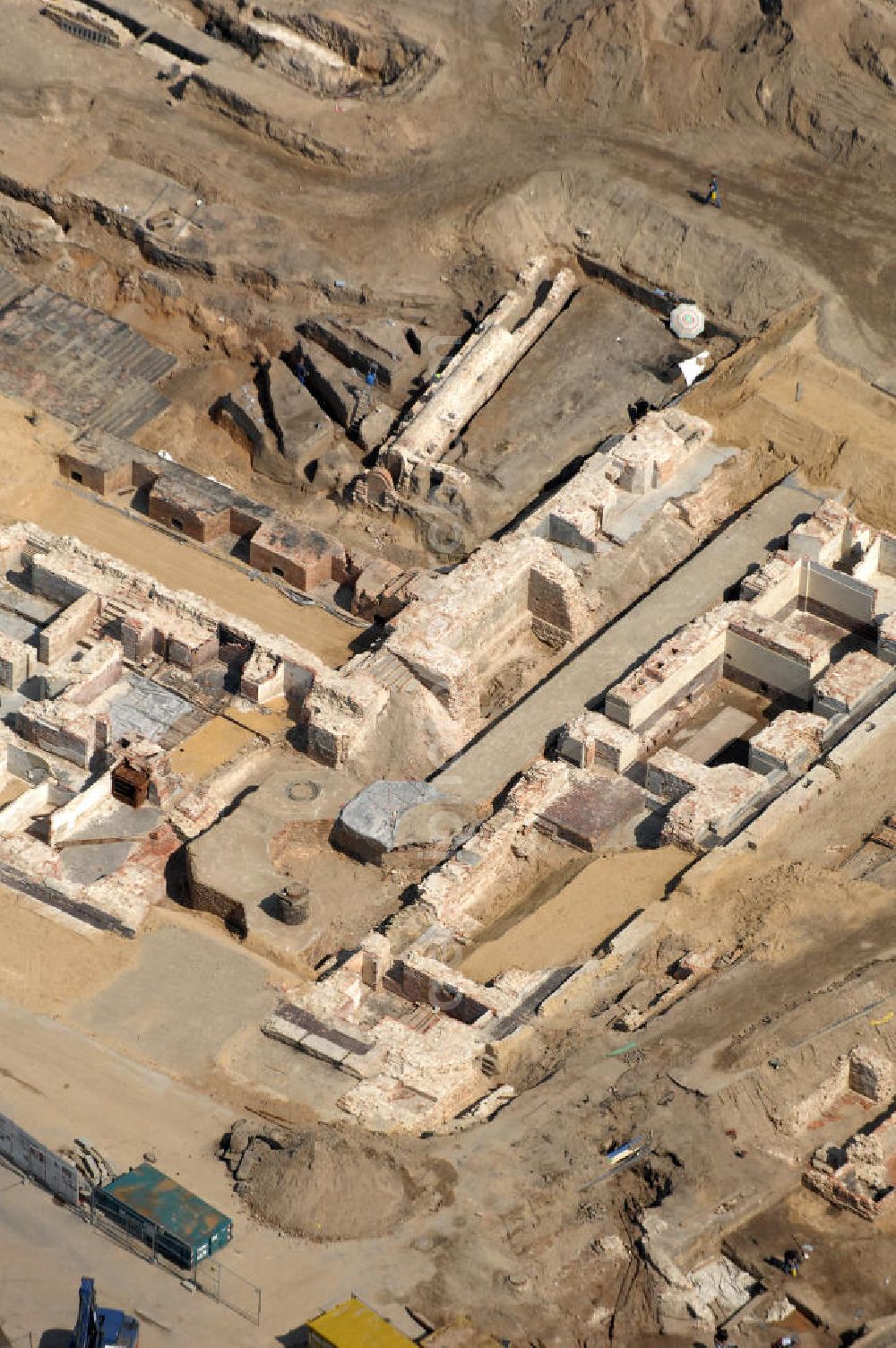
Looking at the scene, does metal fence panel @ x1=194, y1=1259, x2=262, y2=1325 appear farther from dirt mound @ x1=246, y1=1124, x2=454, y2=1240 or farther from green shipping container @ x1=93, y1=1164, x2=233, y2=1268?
dirt mound @ x1=246, y1=1124, x2=454, y2=1240

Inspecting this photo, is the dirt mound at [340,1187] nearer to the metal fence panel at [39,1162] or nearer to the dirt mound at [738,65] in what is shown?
the metal fence panel at [39,1162]

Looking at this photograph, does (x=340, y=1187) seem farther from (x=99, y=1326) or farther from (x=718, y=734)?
(x=718, y=734)

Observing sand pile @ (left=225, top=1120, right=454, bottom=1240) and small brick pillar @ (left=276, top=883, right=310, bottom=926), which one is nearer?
sand pile @ (left=225, top=1120, right=454, bottom=1240)

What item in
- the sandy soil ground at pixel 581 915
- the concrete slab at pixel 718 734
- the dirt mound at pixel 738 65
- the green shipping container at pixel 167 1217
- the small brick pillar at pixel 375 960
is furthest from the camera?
the dirt mound at pixel 738 65

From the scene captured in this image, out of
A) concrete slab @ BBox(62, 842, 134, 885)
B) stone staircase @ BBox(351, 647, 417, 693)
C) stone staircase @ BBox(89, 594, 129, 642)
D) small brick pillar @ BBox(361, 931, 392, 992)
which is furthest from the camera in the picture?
stone staircase @ BBox(89, 594, 129, 642)

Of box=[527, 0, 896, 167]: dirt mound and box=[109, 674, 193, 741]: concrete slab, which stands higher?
box=[527, 0, 896, 167]: dirt mound

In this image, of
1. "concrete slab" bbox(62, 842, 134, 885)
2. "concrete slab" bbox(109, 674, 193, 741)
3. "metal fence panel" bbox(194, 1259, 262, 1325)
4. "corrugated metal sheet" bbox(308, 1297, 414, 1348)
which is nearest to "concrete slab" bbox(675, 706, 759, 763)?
"concrete slab" bbox(109, 674, 193, 741)

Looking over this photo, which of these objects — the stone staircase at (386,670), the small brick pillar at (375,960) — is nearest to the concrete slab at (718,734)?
the stone staircase at (386,670)

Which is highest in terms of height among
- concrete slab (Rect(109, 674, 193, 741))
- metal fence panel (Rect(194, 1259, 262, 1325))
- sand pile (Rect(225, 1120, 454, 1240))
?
sand pile (Rect(225, 1120, 454, 1240))
